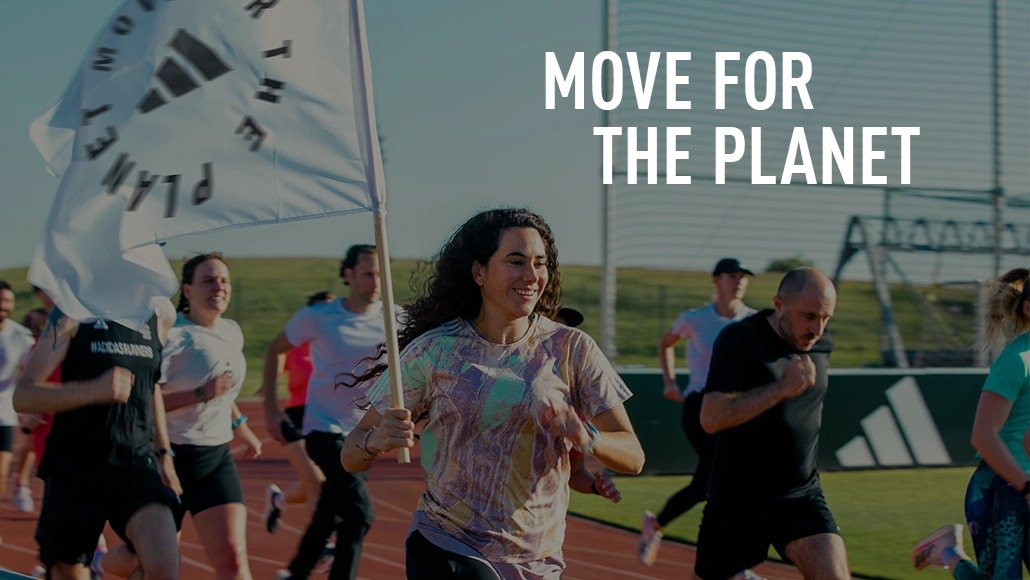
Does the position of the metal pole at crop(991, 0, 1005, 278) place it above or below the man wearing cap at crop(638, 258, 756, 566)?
above

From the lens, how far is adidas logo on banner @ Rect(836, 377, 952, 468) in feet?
37.4

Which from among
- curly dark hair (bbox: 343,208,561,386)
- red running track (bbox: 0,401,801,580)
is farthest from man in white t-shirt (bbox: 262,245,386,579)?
curly dark hair (bbox: 343,208,561,386)

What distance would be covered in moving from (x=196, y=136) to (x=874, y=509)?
7793mm

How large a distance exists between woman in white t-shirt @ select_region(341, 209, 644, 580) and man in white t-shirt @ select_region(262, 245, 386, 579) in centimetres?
235

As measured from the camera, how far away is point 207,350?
5.91m

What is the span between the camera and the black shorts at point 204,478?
5.43 meters

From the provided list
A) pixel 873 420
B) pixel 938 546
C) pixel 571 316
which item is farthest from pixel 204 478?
pixel 873 420

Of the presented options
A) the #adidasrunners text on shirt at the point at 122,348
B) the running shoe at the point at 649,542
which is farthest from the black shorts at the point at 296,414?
the #adidasrunners text on shirt at the point at 122,348

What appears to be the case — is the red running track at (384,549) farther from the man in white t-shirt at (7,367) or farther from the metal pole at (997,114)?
the metal pole at (997,114)

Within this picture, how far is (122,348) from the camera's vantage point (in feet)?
15.5

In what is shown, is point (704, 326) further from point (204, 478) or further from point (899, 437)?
point (204, 478)

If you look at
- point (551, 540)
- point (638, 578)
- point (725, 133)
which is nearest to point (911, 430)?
point (725, 133)

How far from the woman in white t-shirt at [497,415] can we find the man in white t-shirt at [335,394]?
235 centimetres

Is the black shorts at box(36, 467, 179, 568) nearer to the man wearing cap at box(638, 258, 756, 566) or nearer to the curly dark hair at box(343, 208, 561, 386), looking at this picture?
the curly dark hair at box(343, 208, 561, 386)
